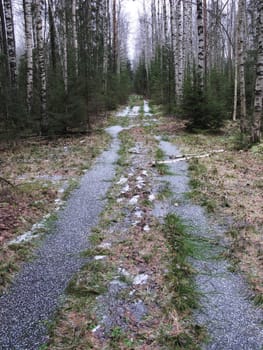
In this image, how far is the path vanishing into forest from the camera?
217cm

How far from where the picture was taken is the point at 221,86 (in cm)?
1459

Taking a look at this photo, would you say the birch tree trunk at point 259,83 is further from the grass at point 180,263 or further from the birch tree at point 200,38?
the grass at point 180,263

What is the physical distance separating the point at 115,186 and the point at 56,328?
349 cm

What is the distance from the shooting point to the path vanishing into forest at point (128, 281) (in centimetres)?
217

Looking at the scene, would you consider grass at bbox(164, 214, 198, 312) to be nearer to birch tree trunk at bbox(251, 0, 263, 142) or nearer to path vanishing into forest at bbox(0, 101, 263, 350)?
path vanishing into forest at bbox(0, 101, 263, 350)

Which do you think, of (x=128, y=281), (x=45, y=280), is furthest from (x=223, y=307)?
(x=45, y=280)

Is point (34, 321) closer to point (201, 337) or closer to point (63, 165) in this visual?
point (201, 337)

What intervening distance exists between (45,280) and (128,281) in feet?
2.47

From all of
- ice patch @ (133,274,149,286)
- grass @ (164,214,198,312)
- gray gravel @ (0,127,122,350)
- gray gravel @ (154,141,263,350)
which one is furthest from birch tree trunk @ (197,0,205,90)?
ice patch @ (133,274,149,286)

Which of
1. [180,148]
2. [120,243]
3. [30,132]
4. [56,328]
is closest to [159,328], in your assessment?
[56,328]

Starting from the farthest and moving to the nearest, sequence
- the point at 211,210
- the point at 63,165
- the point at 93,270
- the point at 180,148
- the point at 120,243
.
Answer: the point at 180,148 → the point at 63,165 → the point at 211,210 → the point at 120,243 → the point at 93,270

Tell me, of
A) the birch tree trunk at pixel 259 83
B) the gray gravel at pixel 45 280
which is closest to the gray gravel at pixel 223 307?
the gray gravel at pixel 45 280

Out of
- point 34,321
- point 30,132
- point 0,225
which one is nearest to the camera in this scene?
point 34,321

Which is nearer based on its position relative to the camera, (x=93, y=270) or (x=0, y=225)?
(x=93, y=270)
